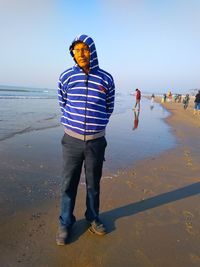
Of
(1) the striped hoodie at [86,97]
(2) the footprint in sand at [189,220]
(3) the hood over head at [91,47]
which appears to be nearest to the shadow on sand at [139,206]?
(2) the footprint in sand at [189,220]

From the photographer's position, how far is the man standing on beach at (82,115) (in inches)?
128

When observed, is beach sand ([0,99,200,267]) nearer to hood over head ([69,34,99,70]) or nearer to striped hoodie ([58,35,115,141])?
striped hoodie ([58,35,115,141])

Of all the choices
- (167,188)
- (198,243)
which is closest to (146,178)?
(167,188)

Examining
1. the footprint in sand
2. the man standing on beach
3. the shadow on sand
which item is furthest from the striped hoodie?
the footprint in sand

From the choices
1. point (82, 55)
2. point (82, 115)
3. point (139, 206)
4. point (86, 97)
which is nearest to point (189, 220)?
point (139, 206)

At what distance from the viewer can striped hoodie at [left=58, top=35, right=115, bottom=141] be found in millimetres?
3244

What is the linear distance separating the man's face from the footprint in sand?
250cm

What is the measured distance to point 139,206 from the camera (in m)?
4.50

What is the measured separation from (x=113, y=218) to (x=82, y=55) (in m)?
2.26

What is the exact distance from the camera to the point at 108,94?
11.1ft

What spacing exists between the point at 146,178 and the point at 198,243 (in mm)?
2439

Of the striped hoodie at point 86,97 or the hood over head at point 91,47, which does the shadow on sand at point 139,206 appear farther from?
the hood over head at point 91,47

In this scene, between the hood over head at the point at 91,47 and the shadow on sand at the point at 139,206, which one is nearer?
the hood over head at the point at 91,47

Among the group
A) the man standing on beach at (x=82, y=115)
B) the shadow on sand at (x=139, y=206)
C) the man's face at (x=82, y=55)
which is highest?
the man's face at (x=82, y=55)
